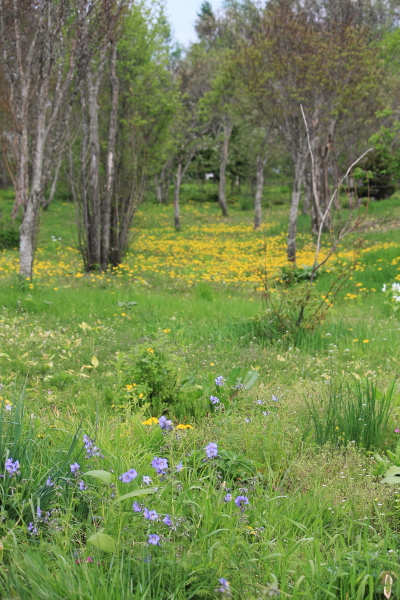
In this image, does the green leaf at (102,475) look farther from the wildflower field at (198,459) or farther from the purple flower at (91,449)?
the purple flower at (91,449)

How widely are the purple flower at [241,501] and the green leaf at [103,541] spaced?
52 cm

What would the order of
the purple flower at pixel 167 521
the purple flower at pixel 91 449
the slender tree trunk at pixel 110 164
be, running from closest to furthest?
1. the purple flower at pixel 167 521
2. the purple flower at pixel 91 449
3. the slender tree trunk at pixel 110 164

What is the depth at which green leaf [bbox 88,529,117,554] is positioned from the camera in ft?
5.54

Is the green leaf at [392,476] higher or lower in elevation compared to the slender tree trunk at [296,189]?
lower

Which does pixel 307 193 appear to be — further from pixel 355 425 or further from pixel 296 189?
pixel 355 425

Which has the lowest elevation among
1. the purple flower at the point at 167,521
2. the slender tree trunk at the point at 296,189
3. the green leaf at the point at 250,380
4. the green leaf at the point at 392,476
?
the green leaf at the point at 392,476

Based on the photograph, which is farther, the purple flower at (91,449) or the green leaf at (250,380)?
the green leaf at (250,380)

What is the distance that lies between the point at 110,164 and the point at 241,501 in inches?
369

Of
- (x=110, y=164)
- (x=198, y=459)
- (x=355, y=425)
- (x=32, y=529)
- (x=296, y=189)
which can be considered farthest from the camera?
(x=296, y=189)

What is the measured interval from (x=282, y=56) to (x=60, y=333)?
30.3 feet

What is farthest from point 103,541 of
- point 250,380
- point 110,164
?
point 110,164

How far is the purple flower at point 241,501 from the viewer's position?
1.94 meters

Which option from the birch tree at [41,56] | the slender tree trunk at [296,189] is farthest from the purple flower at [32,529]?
the slender tree trunk at [296,189]

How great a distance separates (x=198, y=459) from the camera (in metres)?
2.56
